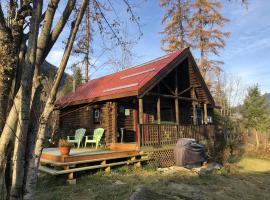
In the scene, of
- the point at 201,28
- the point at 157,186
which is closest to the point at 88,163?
the point at 157,186

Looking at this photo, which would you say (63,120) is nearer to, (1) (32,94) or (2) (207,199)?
(2) (207,199)

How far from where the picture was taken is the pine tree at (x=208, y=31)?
2598cm

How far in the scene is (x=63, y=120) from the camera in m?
16.8

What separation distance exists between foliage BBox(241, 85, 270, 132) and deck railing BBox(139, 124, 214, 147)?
12961 millimetres

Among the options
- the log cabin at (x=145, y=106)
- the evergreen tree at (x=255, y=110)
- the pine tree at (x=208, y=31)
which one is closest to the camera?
the log cabin at (x=145, y=106)

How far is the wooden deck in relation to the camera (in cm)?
796

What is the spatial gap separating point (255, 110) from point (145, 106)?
16.6 meters

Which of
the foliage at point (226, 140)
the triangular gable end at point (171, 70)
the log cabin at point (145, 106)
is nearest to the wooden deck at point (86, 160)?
the log cabin at point (145, 106)

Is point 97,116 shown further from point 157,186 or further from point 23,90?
point 23,90

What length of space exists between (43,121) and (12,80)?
0.45 meters

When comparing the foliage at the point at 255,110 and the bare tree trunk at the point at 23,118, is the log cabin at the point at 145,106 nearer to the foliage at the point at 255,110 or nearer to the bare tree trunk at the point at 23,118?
the bare tree trunk at the point at 23,118

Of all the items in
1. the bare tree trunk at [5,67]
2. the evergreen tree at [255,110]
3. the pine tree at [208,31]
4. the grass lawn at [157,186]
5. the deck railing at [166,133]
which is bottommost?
the grass lawn at [157,186]

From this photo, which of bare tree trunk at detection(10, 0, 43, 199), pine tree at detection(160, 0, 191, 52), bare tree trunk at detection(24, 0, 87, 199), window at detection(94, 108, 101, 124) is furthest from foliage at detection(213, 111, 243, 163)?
bare tree trunk at detection(10, 0, 43, 199)

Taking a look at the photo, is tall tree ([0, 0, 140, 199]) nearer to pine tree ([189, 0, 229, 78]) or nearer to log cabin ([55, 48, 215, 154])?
log cabin ([55, 48, 215, 154])
